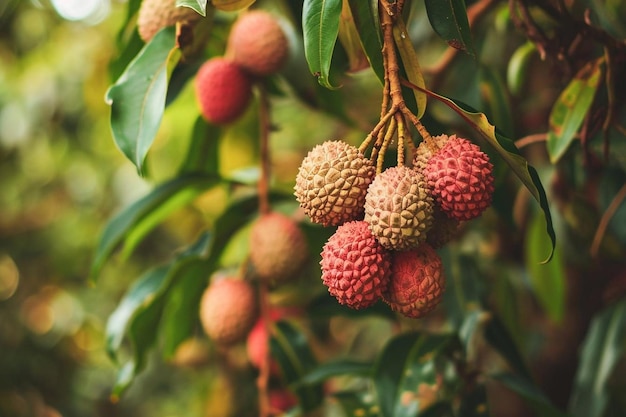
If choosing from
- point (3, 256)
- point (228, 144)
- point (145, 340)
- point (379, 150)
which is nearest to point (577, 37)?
point (379, 150)

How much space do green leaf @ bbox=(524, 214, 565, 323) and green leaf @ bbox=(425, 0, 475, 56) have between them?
2.30 ft

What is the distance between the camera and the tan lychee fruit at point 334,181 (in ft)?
2.04

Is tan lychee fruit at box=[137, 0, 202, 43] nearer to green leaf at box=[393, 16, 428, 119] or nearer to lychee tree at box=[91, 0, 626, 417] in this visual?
lychee tree at box=[91, 0, 626, 417]

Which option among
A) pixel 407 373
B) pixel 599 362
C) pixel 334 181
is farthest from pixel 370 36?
pixel 599 362

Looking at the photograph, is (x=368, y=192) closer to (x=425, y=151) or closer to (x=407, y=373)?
(x=425, y=151)

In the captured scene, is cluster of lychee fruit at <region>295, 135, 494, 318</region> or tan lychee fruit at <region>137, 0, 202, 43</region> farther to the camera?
tan lychee fruit at <region>137, 0, 202, 43</region>

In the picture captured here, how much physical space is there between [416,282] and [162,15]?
0.50 metres

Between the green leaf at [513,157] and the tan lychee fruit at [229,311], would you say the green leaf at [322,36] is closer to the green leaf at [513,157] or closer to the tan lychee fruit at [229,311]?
the green leaf at [513,157]

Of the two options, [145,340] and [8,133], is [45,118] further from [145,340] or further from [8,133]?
[145,340]

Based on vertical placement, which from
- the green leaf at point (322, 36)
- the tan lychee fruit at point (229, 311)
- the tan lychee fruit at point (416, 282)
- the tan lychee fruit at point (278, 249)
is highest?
the green leaf at point (322, 36)

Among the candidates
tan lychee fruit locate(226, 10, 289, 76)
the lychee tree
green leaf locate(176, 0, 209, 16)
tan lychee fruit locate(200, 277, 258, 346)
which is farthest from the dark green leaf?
green leaf locate(176, 0, 209, 16)

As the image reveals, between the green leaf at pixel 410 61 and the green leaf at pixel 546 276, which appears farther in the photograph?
the green leaf at pixel 546 276

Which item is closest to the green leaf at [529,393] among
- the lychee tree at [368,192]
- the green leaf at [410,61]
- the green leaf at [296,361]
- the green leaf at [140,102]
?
the lychee tree at [368,192]

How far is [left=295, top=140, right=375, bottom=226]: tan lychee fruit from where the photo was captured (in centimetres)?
62
